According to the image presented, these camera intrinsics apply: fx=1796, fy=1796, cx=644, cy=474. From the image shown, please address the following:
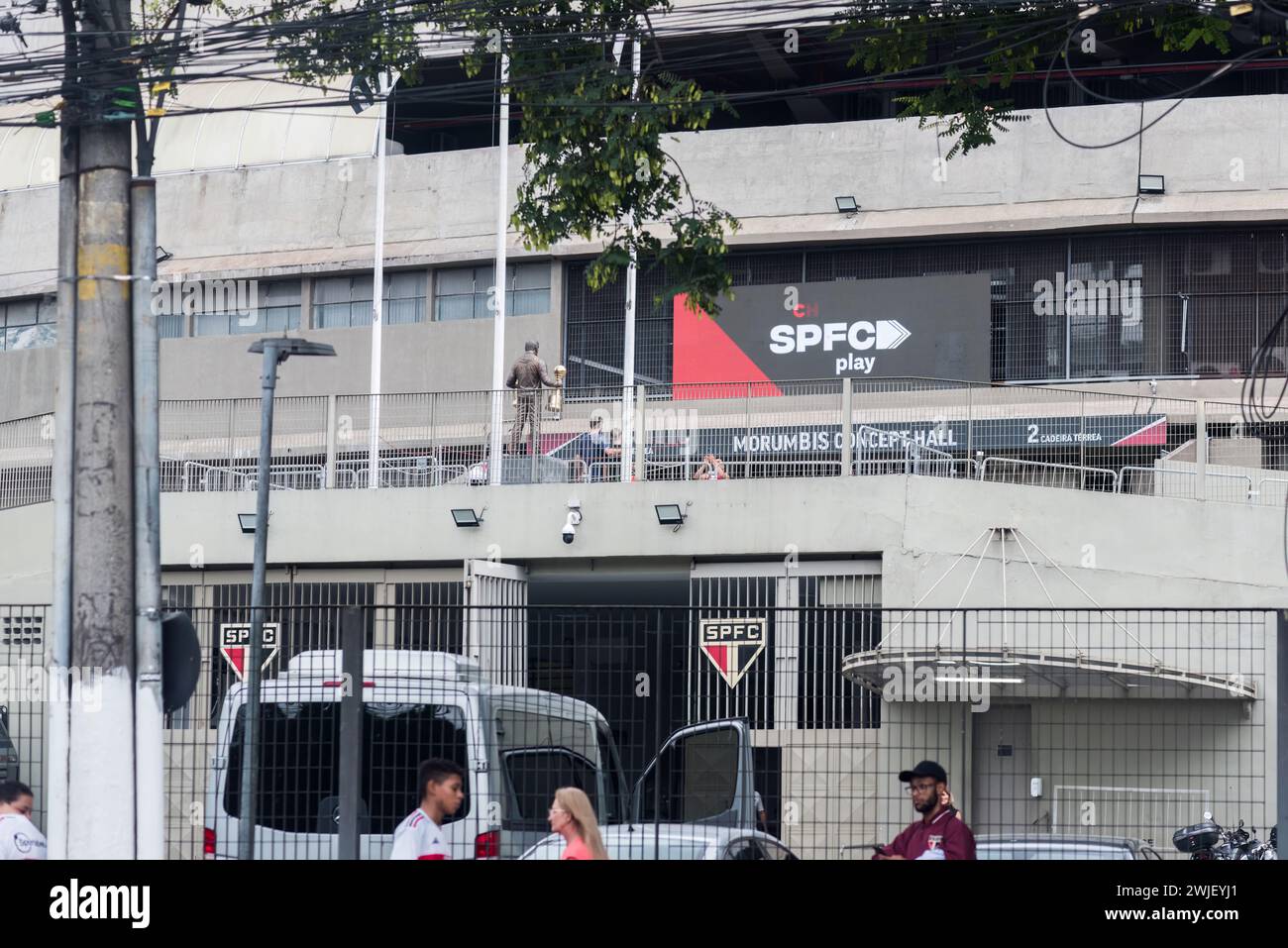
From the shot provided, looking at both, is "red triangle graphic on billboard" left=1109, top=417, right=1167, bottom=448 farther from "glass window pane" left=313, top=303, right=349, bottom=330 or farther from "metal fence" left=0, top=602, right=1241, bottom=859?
"glass window pane" left=313, top=303, right=349, bottom=330

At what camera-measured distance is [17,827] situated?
11.0 m

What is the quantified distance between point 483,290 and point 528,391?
428 inches

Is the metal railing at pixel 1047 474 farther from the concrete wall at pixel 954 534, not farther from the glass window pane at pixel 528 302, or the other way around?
the glass window pane at pixel 528 302

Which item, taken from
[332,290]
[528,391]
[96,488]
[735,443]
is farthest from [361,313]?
[96,488]

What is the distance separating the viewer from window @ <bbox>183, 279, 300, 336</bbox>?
36.0 m

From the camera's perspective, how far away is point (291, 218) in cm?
3634

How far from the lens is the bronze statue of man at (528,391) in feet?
78.8

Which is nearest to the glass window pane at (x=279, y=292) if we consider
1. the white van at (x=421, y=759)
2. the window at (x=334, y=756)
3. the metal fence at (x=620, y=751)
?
the metal fence at (x=620, y=751)

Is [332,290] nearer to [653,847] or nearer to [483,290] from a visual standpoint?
[483,290]

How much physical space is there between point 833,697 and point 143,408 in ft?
19.1

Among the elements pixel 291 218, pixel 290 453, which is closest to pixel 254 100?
pixel 291 218

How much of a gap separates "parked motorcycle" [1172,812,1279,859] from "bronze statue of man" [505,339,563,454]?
12.2 metres

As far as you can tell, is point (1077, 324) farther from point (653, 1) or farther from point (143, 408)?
point (143, 408)
